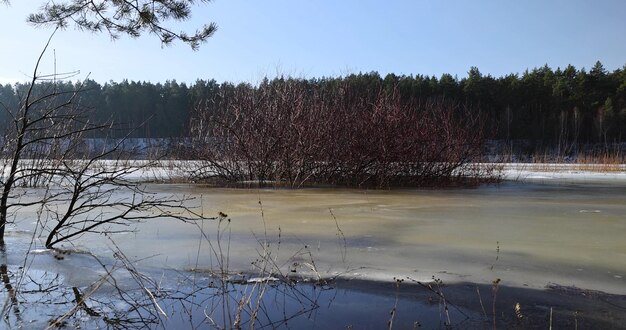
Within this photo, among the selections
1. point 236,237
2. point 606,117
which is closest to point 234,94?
point 236,237

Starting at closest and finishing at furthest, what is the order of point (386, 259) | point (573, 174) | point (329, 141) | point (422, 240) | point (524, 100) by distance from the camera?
point (386, 259) → point (422, 240) → point (329, 141) → point (573, 174) → point (524, 100)

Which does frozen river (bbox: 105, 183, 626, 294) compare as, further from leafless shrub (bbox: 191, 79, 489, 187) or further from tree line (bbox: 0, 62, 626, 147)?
tree line (bbox: 0, 62, 626, 147)

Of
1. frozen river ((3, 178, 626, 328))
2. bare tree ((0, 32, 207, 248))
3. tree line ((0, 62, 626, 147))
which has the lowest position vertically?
frozen river ((3, 178, 626, 328))

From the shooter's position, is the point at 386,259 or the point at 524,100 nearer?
the point at 386,259

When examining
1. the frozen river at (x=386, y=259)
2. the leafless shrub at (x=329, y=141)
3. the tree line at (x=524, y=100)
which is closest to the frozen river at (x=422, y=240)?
the frozen river at (x=386, y=259)

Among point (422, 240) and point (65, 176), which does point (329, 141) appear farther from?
point (65, 176)

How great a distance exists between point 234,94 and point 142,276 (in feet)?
35.4

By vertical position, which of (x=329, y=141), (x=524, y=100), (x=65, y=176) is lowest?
(x=65, y=176)

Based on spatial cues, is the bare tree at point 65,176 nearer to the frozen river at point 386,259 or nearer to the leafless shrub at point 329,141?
the frozen river at point 386,259

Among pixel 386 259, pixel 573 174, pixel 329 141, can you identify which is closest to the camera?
pixel 386 259

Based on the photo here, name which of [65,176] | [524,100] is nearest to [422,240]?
[65,176]

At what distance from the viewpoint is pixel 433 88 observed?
44.5 metres

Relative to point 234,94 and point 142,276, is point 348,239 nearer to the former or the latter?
point 142,276

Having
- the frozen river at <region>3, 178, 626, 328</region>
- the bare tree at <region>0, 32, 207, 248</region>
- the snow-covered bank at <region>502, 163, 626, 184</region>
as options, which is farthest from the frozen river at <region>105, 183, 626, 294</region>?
the snow-covered bank at <region>502, 163, 626, 184</region>
